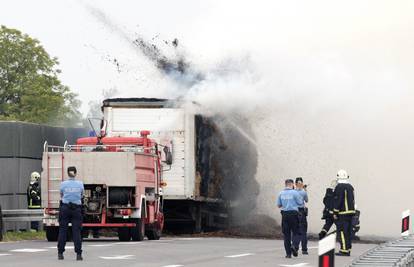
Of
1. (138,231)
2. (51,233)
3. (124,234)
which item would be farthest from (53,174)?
(138,231)

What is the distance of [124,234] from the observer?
31.0m

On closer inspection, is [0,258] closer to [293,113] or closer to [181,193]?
[181,193]

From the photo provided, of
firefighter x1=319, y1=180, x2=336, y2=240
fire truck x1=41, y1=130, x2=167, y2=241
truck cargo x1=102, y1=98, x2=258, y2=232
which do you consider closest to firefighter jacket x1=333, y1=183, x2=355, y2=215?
firefighter x1=319, y1=180, x2=336, y2=240

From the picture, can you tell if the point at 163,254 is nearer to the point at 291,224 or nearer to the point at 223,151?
the point at 291,224

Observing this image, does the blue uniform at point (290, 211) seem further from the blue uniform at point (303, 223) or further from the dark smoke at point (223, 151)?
the dark smoke at point (223, 151)

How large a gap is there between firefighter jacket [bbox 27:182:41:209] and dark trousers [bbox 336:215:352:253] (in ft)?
34.9

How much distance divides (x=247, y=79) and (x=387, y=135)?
662 centimetres

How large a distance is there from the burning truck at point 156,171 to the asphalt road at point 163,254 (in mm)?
968

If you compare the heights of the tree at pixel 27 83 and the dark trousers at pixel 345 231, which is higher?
the tree at pixel 27 83

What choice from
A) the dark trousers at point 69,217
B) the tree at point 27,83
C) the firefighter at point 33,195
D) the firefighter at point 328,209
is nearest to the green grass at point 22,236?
the firefighter at point 33,195

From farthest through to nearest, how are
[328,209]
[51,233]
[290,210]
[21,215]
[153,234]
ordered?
[21,215], [153,234], [51,233], [328,209], [290,210]

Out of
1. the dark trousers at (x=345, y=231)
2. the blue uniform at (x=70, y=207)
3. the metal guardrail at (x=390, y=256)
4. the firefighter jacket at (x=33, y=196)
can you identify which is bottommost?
the metal guardrail at (x=390, y=256)

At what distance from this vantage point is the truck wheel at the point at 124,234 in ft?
101

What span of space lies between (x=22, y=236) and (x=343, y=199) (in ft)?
34.1
